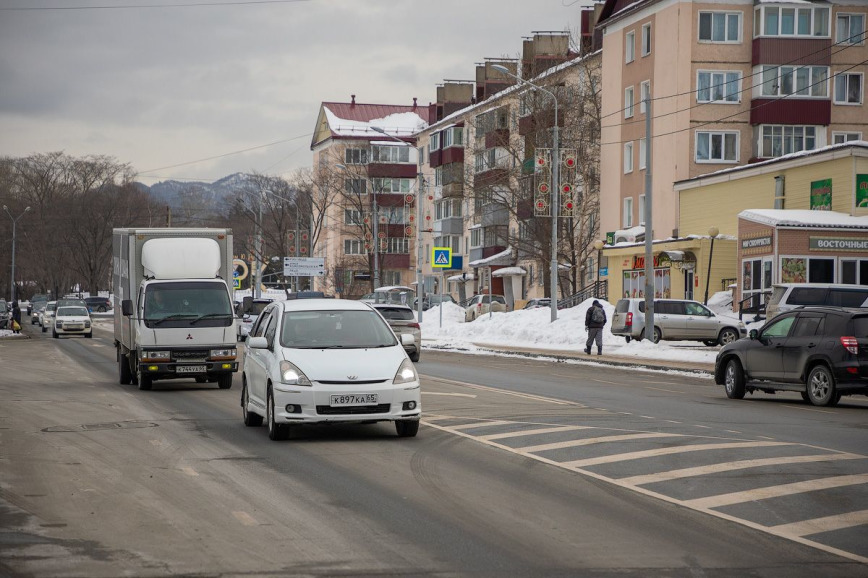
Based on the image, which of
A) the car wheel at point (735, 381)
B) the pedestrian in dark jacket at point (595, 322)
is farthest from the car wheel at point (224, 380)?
the pedestrian in dark jacket at point (595, 322)

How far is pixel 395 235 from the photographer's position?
11619 cm

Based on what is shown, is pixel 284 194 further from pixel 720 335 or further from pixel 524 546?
pixel 524 546

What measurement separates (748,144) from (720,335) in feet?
57.3

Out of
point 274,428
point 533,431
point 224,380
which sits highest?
point 274,428

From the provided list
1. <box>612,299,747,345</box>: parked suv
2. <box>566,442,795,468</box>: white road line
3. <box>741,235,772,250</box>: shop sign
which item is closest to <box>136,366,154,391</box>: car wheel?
<box>566,442,795,468</box>: white road line

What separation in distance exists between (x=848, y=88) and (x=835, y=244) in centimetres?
1879

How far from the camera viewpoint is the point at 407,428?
1448 centimetres

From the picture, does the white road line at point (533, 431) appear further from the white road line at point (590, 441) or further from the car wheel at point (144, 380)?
the car wheel at point (144, 380)

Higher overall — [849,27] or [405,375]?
[849,27]

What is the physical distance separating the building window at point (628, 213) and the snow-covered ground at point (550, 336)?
933 cm

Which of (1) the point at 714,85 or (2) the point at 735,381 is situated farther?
(1) the point at 714,85

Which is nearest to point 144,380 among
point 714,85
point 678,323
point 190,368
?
point 190,368

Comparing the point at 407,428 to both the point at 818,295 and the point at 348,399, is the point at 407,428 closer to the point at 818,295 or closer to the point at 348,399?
the point at 348,399

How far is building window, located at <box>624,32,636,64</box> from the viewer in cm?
6109
